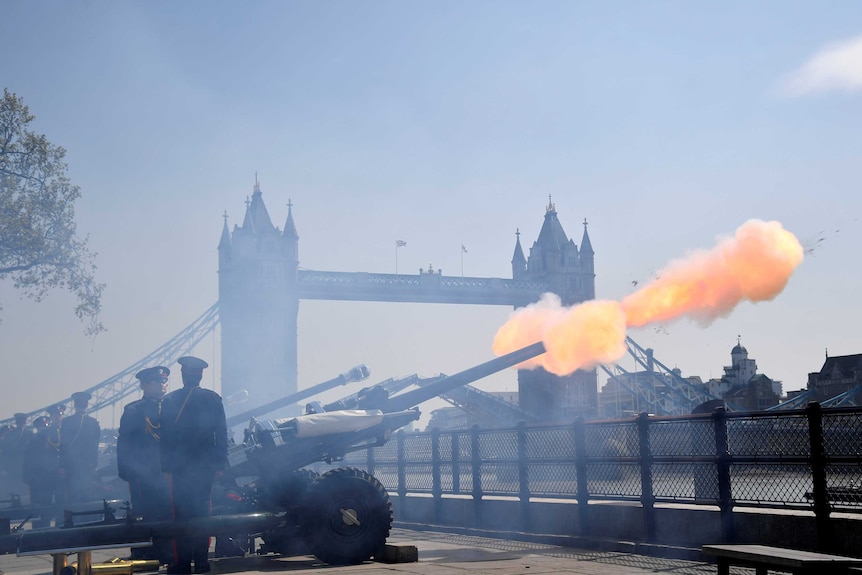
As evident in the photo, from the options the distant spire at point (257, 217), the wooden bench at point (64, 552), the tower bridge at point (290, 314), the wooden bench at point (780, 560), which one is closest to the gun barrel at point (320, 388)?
the wooden bench at point (64, 552)

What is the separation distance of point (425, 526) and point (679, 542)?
516 centimetres

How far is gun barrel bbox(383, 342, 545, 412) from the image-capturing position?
1143 centimetres

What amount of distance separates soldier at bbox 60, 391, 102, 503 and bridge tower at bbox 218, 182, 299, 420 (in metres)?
64.7

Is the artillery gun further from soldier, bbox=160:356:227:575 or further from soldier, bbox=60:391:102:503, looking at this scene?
soldier, bbox=60:391:102:503

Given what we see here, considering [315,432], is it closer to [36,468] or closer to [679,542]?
[679,542]

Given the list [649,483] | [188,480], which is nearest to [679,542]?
[649,483]

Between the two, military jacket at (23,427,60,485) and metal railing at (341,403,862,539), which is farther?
military jacket at (23,427,60,485)

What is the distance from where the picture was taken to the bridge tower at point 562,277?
8931cm

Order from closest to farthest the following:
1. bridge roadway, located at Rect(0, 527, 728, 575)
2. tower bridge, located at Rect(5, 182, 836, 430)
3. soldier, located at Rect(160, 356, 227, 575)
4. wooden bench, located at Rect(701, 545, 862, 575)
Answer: wooden bench, located at Rect(701, 545, 862, 575) → bridge roadway, located at Rect(0, 527, 728, 575) → soldier, located at Rect(160, 356, 227, 575) → tower bridge, located at Rect(5, 182, 836, 430)

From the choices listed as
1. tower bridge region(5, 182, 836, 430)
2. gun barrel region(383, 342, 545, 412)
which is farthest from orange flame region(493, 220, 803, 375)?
tower bridge region(5, 182, 836, 430)

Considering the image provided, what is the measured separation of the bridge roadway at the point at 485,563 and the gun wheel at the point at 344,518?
0.53 ft

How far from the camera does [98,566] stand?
305 inches

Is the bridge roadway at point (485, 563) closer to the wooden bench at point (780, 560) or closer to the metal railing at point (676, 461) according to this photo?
the metal railing at point (676, 461)

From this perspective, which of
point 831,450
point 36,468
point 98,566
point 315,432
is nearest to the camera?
point 98,566
